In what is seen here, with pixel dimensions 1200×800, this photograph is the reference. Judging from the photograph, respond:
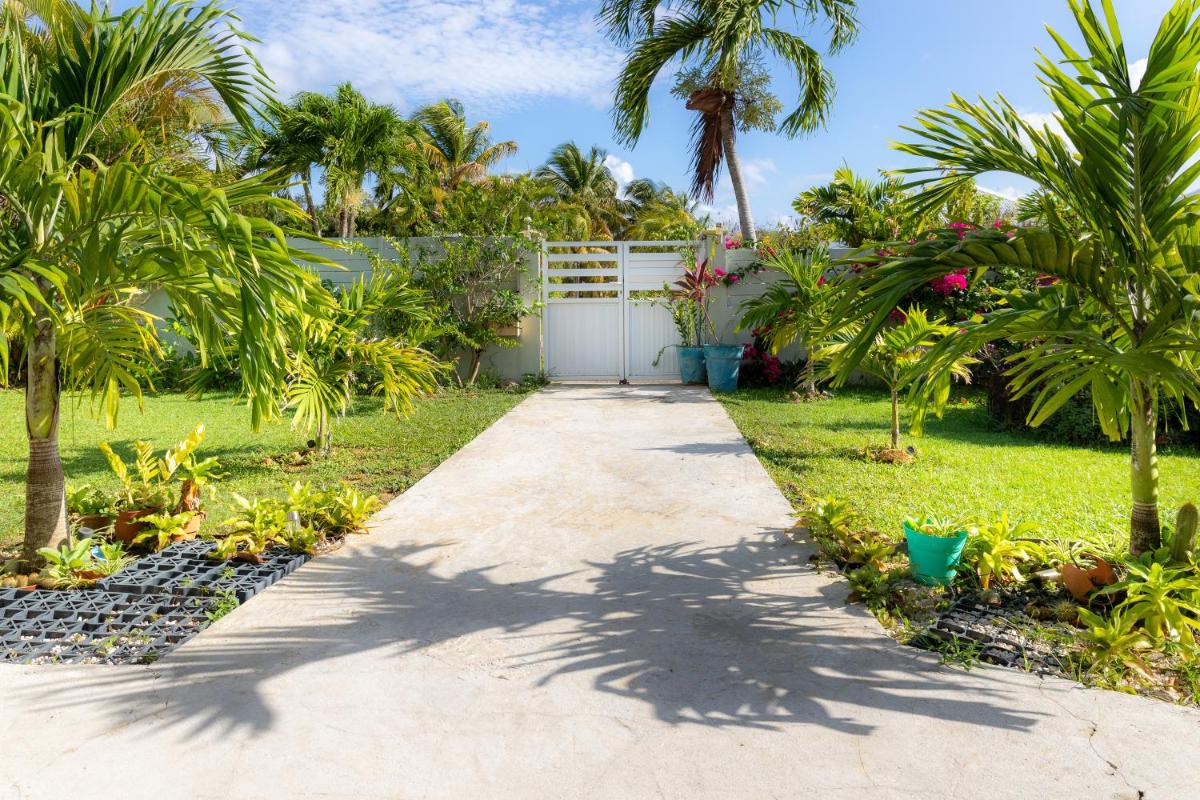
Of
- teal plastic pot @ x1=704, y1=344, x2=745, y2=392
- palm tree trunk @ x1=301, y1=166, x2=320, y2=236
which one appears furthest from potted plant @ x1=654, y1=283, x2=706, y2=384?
palm tree trunk @ x1=301, y1=166, x2=320, y2=236

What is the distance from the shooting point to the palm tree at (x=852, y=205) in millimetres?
10477

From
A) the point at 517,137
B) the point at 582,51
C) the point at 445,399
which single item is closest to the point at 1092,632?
the point at 445,399

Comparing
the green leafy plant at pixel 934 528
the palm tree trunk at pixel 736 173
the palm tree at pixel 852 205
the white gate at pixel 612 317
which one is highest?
the palm tree trunk at pixel 736 173

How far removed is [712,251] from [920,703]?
31.0ft

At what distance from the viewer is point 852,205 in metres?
11.0

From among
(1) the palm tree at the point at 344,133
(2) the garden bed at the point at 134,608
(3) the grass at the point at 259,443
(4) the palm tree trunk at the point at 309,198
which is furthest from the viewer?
(4) the palm tree trunk at the point at 309,198

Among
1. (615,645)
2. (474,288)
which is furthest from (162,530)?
(474,288)

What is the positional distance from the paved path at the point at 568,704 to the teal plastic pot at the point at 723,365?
6.89 meters

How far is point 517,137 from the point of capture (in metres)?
31.0

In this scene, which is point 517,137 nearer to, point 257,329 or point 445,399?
point 445,399

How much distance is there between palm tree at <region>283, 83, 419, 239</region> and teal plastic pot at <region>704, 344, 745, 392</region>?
31.4 ft

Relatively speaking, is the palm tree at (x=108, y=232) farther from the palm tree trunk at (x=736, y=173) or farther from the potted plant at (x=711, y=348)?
the palm tree trunk at (x=736, y=173)

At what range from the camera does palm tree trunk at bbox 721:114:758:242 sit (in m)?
12.7

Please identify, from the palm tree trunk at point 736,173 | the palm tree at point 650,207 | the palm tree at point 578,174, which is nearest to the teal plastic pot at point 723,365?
the palm tree trunk at point 736,173
